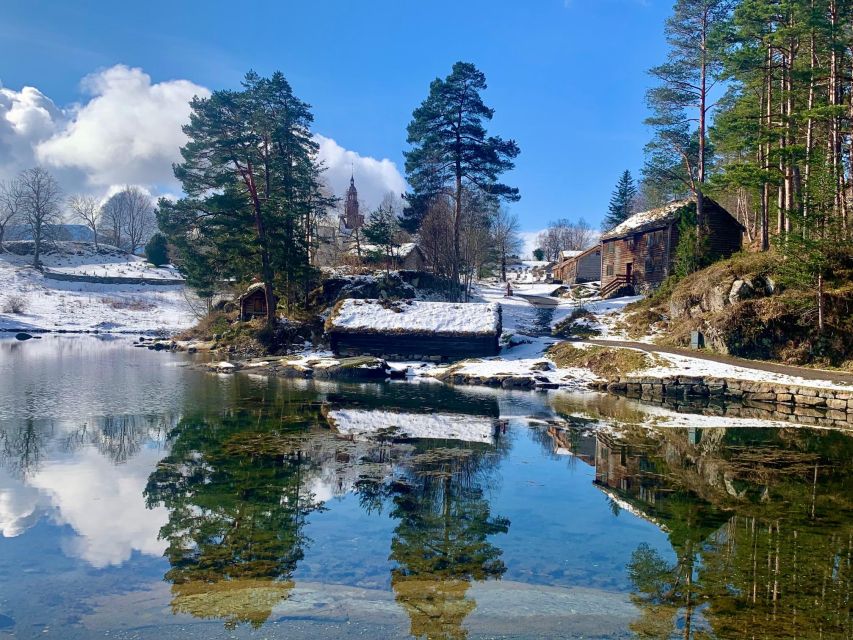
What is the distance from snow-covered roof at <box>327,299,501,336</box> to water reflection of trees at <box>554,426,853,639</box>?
1445cm

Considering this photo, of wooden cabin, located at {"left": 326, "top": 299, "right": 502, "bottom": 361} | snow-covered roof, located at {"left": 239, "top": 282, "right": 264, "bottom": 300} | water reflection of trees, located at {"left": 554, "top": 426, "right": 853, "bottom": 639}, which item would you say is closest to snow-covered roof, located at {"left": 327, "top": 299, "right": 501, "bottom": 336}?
wooden cabin, located at {"left": 326, "top": 299, "right": 502, "bottom": 361}

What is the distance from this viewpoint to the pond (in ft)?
18.8

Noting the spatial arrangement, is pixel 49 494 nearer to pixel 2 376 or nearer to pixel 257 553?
pixel 257 553

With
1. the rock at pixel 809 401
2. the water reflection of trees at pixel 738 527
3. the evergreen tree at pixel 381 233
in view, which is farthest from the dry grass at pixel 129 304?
the rock at pixel 809 401

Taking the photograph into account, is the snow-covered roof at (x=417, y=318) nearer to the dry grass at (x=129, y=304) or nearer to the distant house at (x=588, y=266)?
the distant house at (x=588, y=266)

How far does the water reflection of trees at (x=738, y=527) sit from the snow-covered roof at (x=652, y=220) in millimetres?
27540

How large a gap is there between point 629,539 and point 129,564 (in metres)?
6.29

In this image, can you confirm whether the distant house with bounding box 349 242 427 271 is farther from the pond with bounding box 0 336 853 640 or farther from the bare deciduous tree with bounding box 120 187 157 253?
the bare deciduous tree with bounding box 120 187 157 253

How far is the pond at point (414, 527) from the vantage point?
5.73 metres

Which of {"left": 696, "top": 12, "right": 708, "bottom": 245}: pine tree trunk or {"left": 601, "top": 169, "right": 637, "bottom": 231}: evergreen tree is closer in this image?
{"left": 696, "top": 12, "right": 708, "bottom": 245}: pine tree trunk

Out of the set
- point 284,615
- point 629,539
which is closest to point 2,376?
point 284,615

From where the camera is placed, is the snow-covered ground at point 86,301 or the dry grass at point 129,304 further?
the dry grass at point 129,304

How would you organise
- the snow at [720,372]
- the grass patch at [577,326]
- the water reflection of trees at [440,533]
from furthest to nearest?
1. the grass patch at [577,326]
2. the snow at [720,372]
3. the water reflection of trees at [440,533]

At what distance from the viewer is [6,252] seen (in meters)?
65.6
